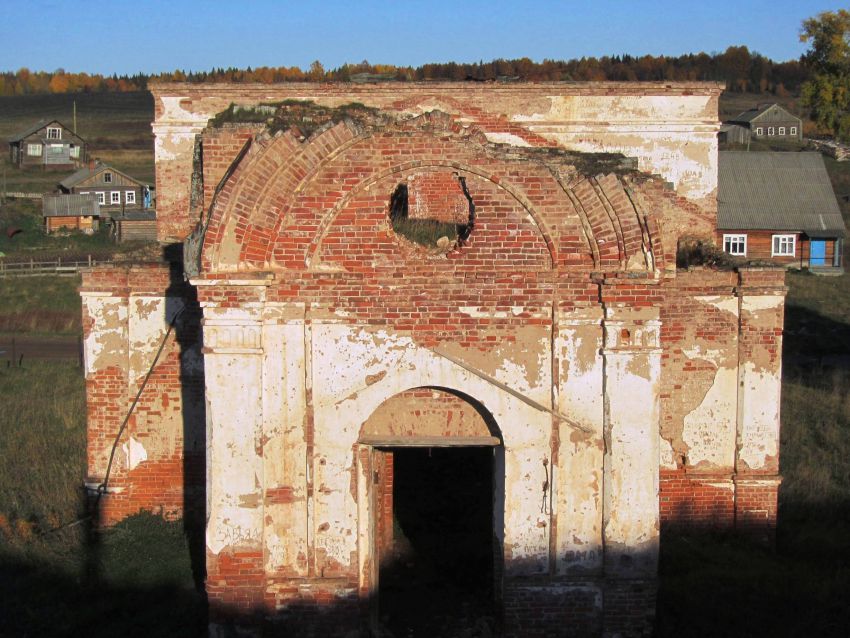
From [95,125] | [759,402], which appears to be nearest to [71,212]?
[95,125]

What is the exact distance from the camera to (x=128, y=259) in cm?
1171

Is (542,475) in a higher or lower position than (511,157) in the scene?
lower

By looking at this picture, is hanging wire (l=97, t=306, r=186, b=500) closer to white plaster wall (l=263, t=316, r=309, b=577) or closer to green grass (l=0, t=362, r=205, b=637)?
green grass (l=0, t=362, r=205, b=637)

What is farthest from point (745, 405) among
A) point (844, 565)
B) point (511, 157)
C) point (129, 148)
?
point (129, 148)

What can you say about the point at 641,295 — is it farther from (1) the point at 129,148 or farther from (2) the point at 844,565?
(1) the point at 129,148

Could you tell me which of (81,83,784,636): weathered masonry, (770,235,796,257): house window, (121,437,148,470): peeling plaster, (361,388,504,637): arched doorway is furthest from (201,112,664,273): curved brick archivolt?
(770,235,796,257): house window

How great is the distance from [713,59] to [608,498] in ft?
355

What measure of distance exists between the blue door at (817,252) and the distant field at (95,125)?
36.5m

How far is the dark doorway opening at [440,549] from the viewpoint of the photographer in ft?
31.3

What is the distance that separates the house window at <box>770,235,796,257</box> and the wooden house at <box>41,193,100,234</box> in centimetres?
3186

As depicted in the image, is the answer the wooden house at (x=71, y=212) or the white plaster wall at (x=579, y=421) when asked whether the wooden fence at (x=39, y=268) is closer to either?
the wooden house at (x=71, y=212)

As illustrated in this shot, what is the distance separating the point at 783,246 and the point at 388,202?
3450cm

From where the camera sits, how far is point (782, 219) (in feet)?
128

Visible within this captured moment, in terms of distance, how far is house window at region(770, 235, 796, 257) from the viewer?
→ 3919 centimetres
